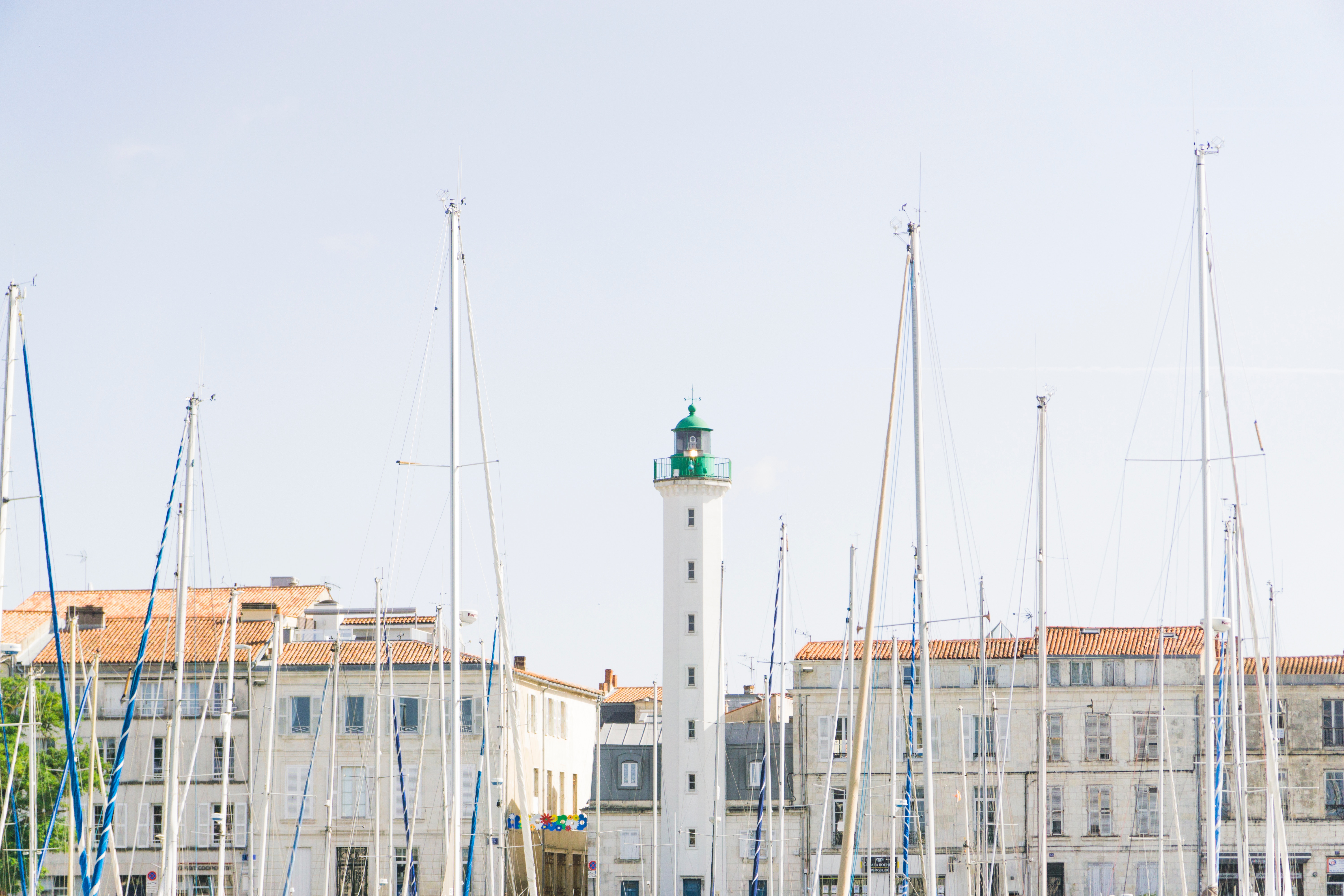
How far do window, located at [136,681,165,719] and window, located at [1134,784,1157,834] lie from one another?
115 feet

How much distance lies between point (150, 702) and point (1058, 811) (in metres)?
33.0

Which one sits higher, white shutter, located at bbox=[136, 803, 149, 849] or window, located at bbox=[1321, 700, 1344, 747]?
window, located at bbox=[1321, 700, 1344, 747]

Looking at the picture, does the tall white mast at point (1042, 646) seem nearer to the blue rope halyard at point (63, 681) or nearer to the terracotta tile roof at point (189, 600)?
the blue rope halyard at point (63, 681)

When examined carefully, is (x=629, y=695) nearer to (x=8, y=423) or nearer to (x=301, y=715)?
(x=301, y=715)

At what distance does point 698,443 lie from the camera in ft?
193

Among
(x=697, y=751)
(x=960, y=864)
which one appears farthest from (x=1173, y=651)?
(x=697, y=751)

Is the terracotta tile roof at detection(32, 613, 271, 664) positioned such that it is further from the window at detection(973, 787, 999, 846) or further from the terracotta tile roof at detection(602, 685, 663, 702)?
the window at detection(973, 787, 999, 846)

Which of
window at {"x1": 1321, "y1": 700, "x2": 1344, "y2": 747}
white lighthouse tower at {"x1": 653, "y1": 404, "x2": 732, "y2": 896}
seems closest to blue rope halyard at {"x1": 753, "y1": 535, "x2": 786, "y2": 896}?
white lighthouse tower at {"x1": 653, "y1": 404, "x2": 732, "y2": 896}

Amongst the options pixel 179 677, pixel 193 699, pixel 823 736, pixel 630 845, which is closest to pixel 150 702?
pixel 193 699

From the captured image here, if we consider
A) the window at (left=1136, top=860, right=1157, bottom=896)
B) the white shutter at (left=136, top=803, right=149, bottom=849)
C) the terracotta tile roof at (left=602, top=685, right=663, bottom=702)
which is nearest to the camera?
the window at (left=1136, top=860, right=1157, bottom=896)

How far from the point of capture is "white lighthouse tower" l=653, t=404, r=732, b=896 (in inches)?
2221

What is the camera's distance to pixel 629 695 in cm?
7619

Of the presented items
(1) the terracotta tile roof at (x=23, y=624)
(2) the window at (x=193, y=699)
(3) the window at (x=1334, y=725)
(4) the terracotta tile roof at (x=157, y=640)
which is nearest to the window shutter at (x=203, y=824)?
(2) the window at (x=193, y=699)

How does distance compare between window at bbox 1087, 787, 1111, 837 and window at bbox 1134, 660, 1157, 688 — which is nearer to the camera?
window at bbox 1134, 660, 1157, 688
